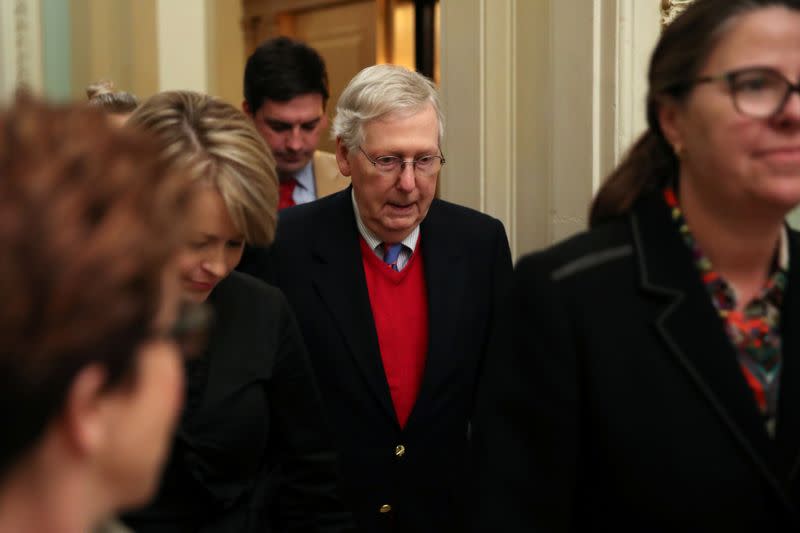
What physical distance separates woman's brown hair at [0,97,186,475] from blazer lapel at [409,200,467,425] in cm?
177

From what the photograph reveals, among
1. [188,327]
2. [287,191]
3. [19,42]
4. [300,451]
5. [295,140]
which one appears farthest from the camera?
[19,42]

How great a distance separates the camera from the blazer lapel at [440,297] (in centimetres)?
270

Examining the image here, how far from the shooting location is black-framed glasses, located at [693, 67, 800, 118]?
63.1 inches

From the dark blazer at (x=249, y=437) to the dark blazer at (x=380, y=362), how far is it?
444 millimetres

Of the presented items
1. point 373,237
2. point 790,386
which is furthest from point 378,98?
point 790,386

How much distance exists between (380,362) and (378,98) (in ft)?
2.34

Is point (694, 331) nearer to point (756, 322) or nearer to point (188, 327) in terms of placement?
point (756, 322)

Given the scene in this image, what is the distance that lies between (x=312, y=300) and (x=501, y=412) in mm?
1170

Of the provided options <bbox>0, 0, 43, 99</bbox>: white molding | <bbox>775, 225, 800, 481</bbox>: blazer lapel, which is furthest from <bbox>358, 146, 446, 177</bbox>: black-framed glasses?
<bbox>0, 0, 43, 99</bbox>: white molding

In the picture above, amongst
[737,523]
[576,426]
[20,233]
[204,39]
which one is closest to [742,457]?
[737,523]

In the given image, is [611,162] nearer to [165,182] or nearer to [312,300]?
[312,300]

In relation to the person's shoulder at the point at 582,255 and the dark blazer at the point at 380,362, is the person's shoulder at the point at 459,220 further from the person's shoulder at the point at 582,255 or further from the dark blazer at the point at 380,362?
the person's shoulder at the point at 582,255

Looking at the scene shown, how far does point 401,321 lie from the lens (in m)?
2.79

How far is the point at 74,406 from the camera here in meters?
0.90
